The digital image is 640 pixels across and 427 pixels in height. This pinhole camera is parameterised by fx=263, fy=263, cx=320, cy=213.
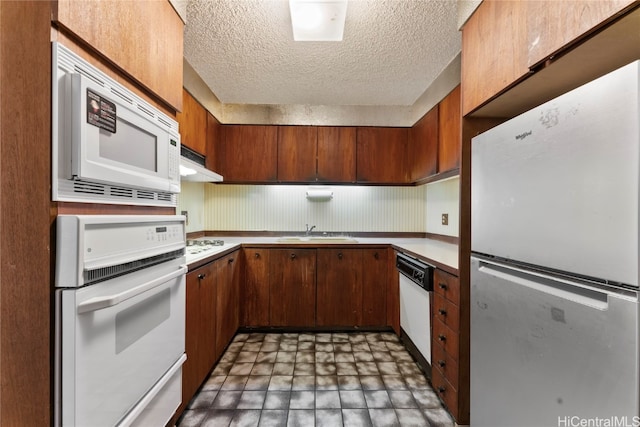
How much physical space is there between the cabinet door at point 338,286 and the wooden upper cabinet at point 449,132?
1235mm

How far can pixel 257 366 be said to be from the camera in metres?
2.04

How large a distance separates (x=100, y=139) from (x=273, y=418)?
1636 millimetres

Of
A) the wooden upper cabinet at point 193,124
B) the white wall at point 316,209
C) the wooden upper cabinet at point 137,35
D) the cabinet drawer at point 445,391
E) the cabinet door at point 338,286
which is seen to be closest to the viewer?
the wooden upper cabinet at point 137,35

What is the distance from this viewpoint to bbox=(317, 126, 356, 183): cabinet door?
288 centimetres

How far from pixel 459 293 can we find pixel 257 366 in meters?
1.58

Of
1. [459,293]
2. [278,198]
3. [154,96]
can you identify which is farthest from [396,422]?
[278,198]

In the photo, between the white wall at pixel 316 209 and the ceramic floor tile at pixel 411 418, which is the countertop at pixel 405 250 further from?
the ceramic floor tile at pixel 411 418

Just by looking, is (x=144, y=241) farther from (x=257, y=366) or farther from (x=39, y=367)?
(x=257, y=366)

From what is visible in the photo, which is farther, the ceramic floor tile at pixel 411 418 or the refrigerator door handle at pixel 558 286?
the ceramic floor tile at pixel 411 418

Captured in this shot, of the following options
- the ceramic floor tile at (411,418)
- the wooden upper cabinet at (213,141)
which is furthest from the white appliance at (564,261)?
the wooden upper cabinet at (213,141)

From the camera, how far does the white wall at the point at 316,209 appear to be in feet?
10.3

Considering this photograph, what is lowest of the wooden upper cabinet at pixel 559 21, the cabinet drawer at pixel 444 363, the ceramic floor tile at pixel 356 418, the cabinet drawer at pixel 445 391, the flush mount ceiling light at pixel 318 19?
the ceramic floor tile at pixel 356 418

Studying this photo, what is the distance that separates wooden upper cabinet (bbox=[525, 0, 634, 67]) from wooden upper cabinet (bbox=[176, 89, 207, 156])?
77.0 inches

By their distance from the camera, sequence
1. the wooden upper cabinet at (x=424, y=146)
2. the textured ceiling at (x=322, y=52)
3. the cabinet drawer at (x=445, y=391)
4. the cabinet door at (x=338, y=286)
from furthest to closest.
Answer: the cabinet door at (x=338, y=286)
the wooden upper cabinet at (x=424, y=146)
the textured ceiling at (x=322, y=52)
the cabinet drawer at (x=445, y=391)
